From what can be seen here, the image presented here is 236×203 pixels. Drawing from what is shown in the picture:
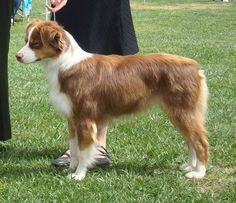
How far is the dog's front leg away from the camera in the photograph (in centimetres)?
428

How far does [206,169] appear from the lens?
14.9 feet

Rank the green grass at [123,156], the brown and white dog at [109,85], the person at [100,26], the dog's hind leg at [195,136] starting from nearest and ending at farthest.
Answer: the green grass at [123,156] → the brown and white dog at [109,85] → the dog's hind leg at [195,136] → the person at [100,26]

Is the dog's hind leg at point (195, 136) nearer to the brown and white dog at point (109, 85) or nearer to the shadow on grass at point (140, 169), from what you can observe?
the brown and white dog at point (109, 85)

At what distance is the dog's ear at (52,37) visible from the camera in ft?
13.3

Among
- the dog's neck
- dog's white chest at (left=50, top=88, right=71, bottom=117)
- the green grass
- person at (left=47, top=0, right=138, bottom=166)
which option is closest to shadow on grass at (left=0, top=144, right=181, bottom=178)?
the green grass

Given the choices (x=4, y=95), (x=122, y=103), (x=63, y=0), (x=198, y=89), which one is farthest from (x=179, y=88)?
(x=4, y=95)

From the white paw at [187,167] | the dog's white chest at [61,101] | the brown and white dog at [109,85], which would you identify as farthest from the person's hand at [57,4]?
the white paw at [187,167]

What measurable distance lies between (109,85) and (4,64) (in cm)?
119

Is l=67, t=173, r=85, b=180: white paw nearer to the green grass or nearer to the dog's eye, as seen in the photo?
the green grass

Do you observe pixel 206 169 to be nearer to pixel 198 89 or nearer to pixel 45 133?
pixel 198 89

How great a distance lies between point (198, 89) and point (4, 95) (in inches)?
75.3

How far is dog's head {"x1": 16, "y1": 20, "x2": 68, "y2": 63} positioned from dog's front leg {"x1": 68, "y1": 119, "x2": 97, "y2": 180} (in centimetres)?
63

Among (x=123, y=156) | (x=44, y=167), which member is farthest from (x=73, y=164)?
(x=123, y=156)

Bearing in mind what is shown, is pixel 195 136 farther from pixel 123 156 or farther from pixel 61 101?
pixel 61 101
